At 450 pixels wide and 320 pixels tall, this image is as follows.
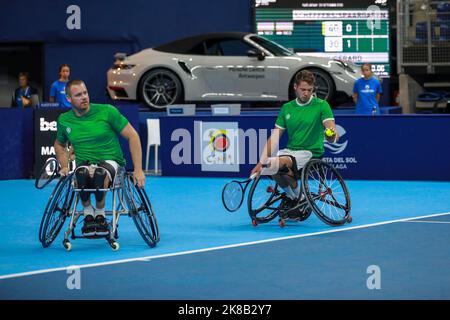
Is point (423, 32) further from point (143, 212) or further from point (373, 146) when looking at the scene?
point (143, 212)

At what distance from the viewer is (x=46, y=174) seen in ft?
61.8

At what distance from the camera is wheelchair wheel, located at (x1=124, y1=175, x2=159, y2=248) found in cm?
1108

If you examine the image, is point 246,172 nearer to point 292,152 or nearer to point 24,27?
point 292,152

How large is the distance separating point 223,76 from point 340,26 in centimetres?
446

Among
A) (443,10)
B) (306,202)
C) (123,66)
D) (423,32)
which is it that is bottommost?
(306,202)

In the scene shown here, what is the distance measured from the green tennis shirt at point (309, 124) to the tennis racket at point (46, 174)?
5.08 m

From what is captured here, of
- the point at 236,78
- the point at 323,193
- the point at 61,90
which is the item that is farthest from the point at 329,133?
the point at 236,78

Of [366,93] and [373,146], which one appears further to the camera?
[366,93]

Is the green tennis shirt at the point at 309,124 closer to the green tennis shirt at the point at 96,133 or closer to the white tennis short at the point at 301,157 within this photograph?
the white tennis short at the point at 301,157

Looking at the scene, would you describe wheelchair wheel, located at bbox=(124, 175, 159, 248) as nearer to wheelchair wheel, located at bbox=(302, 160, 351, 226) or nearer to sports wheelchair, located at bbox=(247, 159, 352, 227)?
sports wheelchair, located at bbox=(247, 159, 352, 227)

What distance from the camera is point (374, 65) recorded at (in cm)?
2688

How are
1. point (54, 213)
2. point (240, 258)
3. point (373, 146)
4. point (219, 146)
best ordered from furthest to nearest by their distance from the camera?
point (219, 146), point (373, 146), point (54, 213), point (240, 258)
